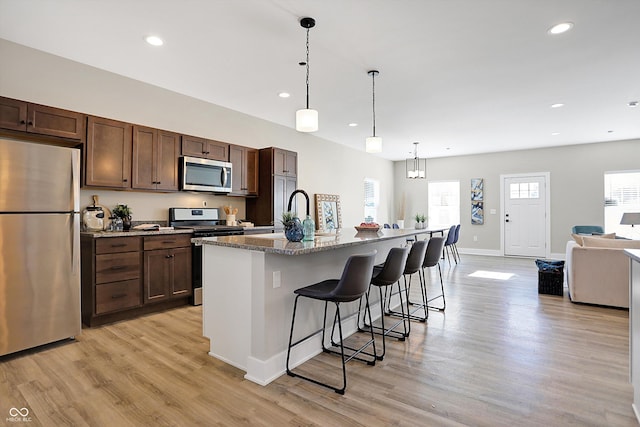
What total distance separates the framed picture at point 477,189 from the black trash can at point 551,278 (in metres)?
4.45

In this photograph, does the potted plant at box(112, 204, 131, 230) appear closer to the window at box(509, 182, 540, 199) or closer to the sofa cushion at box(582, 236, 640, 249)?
the sofa cushion at box(582, 236, 640, 249)

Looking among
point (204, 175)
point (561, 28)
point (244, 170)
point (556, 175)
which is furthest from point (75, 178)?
point (556, 175)

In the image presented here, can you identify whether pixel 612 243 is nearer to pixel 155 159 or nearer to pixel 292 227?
pixel 292 227

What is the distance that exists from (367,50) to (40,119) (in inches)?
124

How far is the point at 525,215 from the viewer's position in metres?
8.34

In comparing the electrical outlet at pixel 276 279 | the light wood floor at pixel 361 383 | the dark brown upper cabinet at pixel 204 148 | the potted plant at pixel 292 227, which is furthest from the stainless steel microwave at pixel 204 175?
the electrical outlet at pixel 276 279

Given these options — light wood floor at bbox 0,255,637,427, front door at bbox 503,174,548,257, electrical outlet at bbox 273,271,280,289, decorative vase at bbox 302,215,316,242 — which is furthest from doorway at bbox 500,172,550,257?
electrical outlet at bbox 273,271,280,289

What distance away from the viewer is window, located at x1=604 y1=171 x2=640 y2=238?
23.6ft

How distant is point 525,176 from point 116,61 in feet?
28.4

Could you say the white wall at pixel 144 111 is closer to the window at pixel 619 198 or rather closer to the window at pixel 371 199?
the window at pixel 371 199

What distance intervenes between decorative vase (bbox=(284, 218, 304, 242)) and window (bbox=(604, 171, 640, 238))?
789 cm

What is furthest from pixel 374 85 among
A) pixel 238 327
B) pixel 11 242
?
pixel 11 242

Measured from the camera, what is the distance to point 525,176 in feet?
27.4

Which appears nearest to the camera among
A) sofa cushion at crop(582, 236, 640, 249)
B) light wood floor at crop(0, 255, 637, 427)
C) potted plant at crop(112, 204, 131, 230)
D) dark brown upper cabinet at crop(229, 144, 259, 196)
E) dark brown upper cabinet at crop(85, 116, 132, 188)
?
light wood floor at crop(0, 255, 637, 427)
